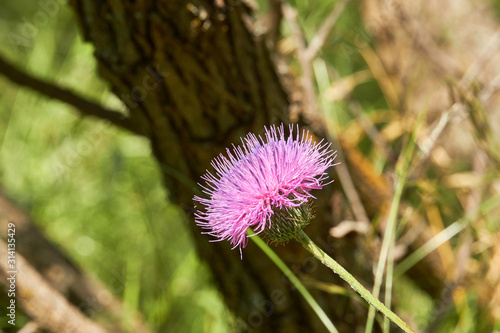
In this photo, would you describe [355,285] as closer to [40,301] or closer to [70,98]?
[40,301]

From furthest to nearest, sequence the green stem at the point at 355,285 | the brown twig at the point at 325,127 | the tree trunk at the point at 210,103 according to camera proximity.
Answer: the brown twig at the point at 325,127 < the tree trunk at the point at 210,103 < the green stem at the point at 355,285

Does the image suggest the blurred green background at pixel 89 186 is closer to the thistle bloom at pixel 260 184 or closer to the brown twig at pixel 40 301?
the brown twig at pixel 40 301

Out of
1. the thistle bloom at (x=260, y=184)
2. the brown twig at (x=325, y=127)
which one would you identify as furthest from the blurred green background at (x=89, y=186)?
the thistle bloom at (x=260, y=184)

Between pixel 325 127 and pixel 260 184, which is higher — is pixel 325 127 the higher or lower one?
the higher one

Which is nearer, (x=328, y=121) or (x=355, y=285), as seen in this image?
(x=355, y=285)

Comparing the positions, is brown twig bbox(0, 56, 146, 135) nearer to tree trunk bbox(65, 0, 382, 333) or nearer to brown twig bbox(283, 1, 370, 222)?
tree trunk bbox(65, 0, 382, 333)

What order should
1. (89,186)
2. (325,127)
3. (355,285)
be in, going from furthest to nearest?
(89,186), (325,127), (355,285)

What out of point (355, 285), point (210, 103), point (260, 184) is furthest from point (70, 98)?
point (355, 285)

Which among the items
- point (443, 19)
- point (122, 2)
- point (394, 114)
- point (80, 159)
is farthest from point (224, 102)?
point (80, 159)
